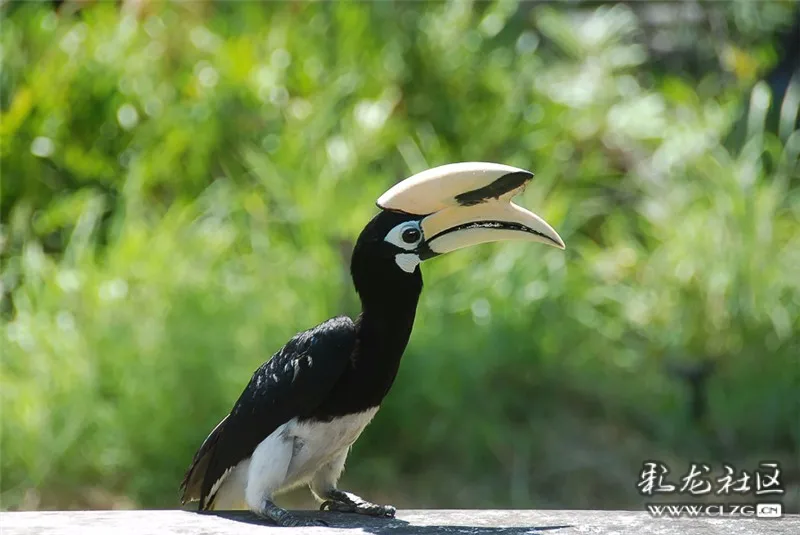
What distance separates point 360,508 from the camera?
247 cm

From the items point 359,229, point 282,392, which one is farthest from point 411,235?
point 359,229

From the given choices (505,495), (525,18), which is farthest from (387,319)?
(525,18)

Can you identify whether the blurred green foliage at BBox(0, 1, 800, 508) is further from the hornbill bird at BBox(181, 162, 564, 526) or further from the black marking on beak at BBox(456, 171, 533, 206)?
the black marking on beak at BBox(456, 171, 533, 206)

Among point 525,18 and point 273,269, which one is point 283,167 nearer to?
point 273,269

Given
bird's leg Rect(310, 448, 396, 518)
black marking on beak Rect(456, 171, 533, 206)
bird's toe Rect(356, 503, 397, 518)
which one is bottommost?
bird's toe Rect(356, 503, 397, 518)

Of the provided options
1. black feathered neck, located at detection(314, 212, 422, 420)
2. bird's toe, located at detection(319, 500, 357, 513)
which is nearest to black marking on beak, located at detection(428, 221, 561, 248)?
black feathered neck, located at detection(314, 212, 422, 420)

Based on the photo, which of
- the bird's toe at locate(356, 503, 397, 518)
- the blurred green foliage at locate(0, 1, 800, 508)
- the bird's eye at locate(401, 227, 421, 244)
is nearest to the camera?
the bird's eye at locate(401, 227, 421, 244)

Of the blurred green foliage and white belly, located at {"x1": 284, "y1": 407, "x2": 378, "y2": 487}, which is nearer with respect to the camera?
white belly, located at {"x1": 284, "y1": 407, "x2": 378, "y2": 487}

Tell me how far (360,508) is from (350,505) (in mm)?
29

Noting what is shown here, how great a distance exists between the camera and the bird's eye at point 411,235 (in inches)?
88.4

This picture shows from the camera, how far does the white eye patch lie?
2.25m

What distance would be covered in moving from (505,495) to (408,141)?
1669 millimetres

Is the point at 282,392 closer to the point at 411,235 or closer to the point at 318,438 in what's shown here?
the point at 318,438

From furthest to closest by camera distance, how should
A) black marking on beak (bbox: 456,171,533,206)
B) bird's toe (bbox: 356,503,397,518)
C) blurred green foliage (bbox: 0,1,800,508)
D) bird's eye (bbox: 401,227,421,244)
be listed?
blurred green foliage (bbox: 0,1,800,508)
bird's toe (bbox: 356,503,397,518)
bird's eye (bbox: 401,227,421,244)
black marking on beak (bbox: 456,171,533,206)
